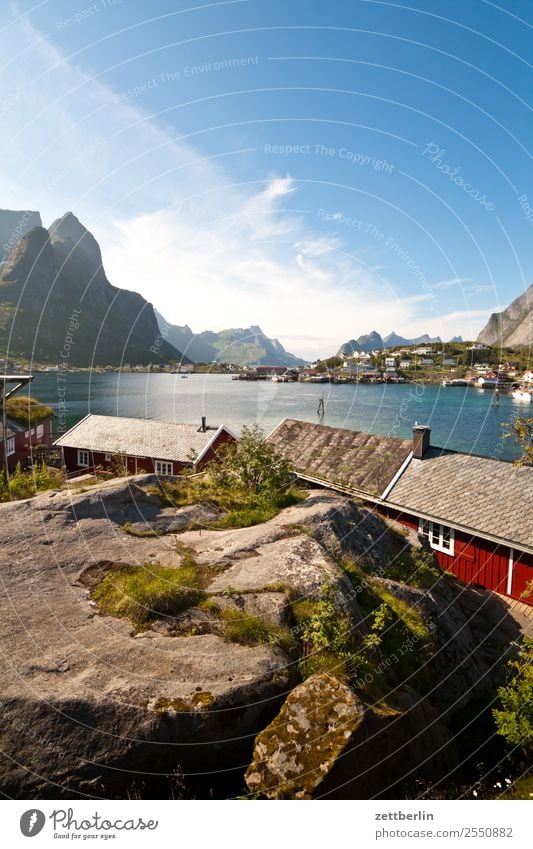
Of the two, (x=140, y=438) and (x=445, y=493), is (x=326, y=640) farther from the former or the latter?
(x=140, y=438)

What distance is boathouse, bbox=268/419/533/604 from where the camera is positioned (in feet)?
59.3

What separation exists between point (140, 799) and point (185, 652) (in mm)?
1784

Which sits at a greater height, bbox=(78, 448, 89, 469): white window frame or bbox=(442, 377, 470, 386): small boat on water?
bbox=(442, 377, 470, 386): small boat on water

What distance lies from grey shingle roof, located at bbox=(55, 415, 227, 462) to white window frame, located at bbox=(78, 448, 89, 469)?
511 mm

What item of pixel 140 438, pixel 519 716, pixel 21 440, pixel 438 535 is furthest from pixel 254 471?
pixel 21 440

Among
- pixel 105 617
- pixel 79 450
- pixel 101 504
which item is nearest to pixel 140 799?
pixel 105 617

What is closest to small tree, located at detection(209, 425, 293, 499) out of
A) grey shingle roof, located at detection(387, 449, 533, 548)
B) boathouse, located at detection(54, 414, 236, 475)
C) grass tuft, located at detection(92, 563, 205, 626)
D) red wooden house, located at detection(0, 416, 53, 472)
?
grass tuft, located at detection(92, 563, 205, 626)

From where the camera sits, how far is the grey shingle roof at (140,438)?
29.7 m

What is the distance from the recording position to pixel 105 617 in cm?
713

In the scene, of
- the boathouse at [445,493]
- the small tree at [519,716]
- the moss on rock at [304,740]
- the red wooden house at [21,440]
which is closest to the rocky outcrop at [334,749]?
the moss on rock at [304,740]

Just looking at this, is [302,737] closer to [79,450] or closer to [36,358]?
[79,450]

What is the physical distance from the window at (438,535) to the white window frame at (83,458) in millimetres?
25144

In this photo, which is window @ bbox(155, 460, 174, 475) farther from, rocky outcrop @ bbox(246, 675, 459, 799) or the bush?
rocky outcrop @ bbox(246, 675, 459, 799)

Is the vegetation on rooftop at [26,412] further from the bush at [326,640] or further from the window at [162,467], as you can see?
the bush at [326,640]
